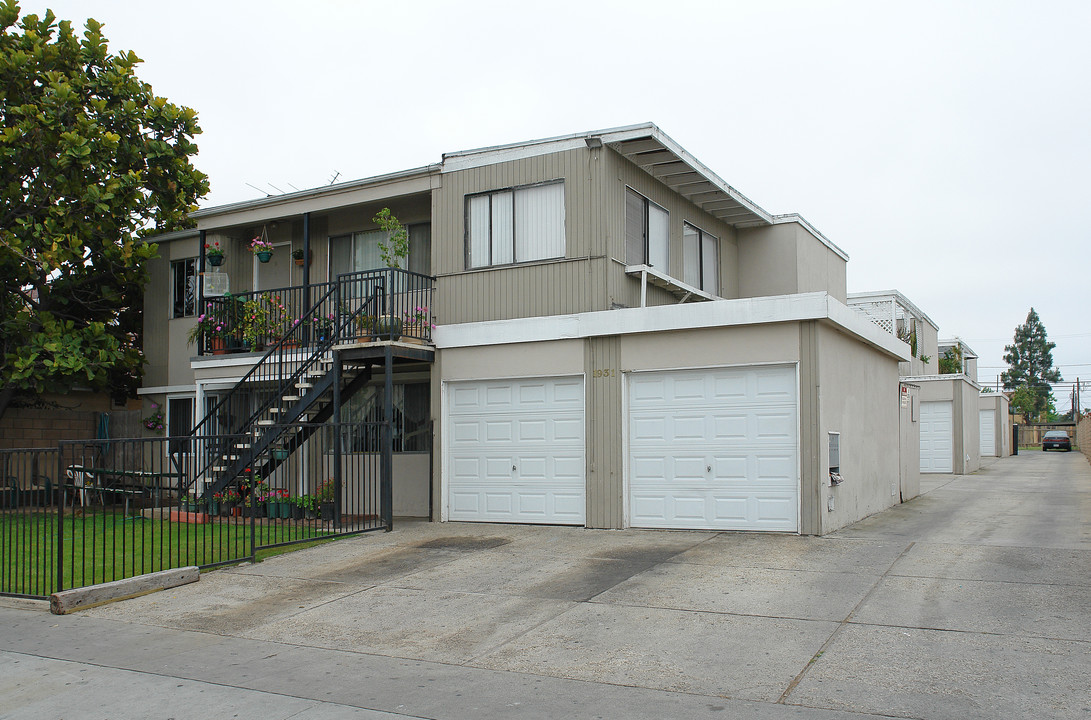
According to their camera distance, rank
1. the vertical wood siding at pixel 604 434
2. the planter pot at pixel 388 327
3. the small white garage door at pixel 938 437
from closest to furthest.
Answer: the vertical wood siding at pixel 604 434, the planter pot at pixel 388 327, the small white garage door at pixel 938 437

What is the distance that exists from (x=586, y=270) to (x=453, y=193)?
2.91 m

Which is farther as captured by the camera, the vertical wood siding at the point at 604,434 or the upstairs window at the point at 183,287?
the upstairs window at the point at 183,287

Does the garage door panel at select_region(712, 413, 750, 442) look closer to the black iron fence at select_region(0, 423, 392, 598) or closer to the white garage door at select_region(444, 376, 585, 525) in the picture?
the white garage door at select_region(444, 376, 585, 525)

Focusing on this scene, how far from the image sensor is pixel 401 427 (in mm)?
16031

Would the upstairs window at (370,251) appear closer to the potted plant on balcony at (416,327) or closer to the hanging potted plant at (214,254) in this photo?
the potted plant on balcony at (416,327)

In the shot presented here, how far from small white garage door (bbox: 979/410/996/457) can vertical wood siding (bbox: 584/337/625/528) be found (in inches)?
1218

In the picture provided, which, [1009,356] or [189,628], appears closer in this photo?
[189,628]

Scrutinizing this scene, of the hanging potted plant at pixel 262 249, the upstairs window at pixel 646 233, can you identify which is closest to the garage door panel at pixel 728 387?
the upstairs window at pixel 646 233

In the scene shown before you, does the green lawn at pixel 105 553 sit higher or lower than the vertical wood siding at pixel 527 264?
lower

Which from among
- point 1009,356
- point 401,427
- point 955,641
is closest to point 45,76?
point 401,427

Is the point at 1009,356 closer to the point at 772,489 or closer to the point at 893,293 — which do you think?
the point at 893,293

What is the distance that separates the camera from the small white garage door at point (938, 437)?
86.5 ft

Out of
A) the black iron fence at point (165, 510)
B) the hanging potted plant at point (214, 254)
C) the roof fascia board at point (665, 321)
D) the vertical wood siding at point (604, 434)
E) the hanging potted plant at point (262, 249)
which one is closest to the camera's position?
the black iron fence at point (165, 510)

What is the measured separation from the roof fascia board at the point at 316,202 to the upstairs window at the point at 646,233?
11.0 feet
